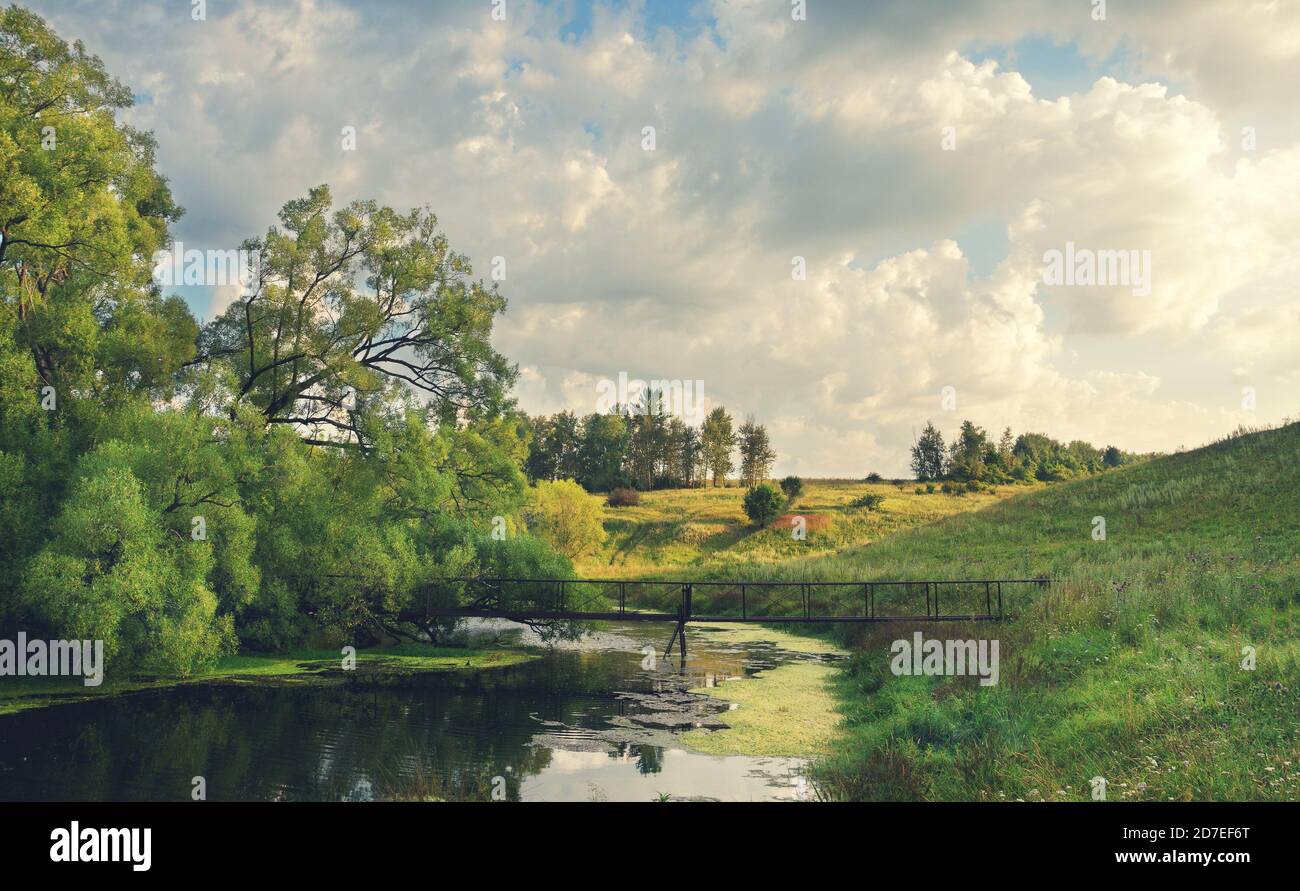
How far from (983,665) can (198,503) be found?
22004mm

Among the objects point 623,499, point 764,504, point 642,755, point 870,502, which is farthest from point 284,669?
point 623,499

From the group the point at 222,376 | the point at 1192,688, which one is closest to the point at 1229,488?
the point at 1192,688

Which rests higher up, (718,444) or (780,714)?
(718,444)

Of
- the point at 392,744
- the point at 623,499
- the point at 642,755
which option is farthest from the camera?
the point at 623,499

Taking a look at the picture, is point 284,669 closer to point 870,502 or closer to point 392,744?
point 392,744

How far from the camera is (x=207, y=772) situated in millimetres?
14227

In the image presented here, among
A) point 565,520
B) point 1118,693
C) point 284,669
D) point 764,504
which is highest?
point 764,504

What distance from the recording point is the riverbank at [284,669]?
20516 mm

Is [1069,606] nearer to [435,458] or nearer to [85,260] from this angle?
[435,458]

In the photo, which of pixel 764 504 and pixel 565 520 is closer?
pixel 565 520

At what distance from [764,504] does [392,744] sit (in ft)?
200

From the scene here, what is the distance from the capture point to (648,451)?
375ft

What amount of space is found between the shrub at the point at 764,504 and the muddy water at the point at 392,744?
51.3 meters

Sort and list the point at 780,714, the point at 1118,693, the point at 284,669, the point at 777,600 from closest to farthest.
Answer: the point at 1118,693 < the point at 780,714 < the point at 284,669 < the point at 777,600
